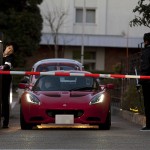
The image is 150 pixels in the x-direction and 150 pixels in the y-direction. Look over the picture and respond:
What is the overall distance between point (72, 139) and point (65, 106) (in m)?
2.24

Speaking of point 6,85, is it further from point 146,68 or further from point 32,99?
point 146,68

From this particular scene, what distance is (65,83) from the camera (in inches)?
611

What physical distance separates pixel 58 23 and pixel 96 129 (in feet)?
127

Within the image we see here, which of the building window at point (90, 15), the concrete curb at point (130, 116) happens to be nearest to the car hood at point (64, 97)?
the concrete curb at point (130, 116)

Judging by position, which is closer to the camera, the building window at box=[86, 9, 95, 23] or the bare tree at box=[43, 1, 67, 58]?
the bare tree at box=[43, 1, 67, 58]

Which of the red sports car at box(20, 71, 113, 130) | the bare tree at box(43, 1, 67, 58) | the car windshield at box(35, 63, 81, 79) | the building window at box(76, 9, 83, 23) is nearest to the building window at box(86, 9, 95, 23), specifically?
the building window at box(76, 9, 83, 23)

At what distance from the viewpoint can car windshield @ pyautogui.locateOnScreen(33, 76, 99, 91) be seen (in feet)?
50.2

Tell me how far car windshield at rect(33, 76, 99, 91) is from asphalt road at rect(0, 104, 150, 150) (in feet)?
3.02

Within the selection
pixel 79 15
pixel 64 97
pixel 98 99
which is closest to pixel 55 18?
pixel 79 15

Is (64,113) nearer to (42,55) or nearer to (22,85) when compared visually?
(22,85)

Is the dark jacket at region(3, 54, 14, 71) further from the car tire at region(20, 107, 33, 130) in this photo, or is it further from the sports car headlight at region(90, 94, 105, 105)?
the sports car headlight at region(90, 94, 105, 105)

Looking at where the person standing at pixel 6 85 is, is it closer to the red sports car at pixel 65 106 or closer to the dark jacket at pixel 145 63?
the red sports car at pixel 65 106

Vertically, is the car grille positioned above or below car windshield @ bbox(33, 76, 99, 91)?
below

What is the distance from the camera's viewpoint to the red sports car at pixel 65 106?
1430cm
